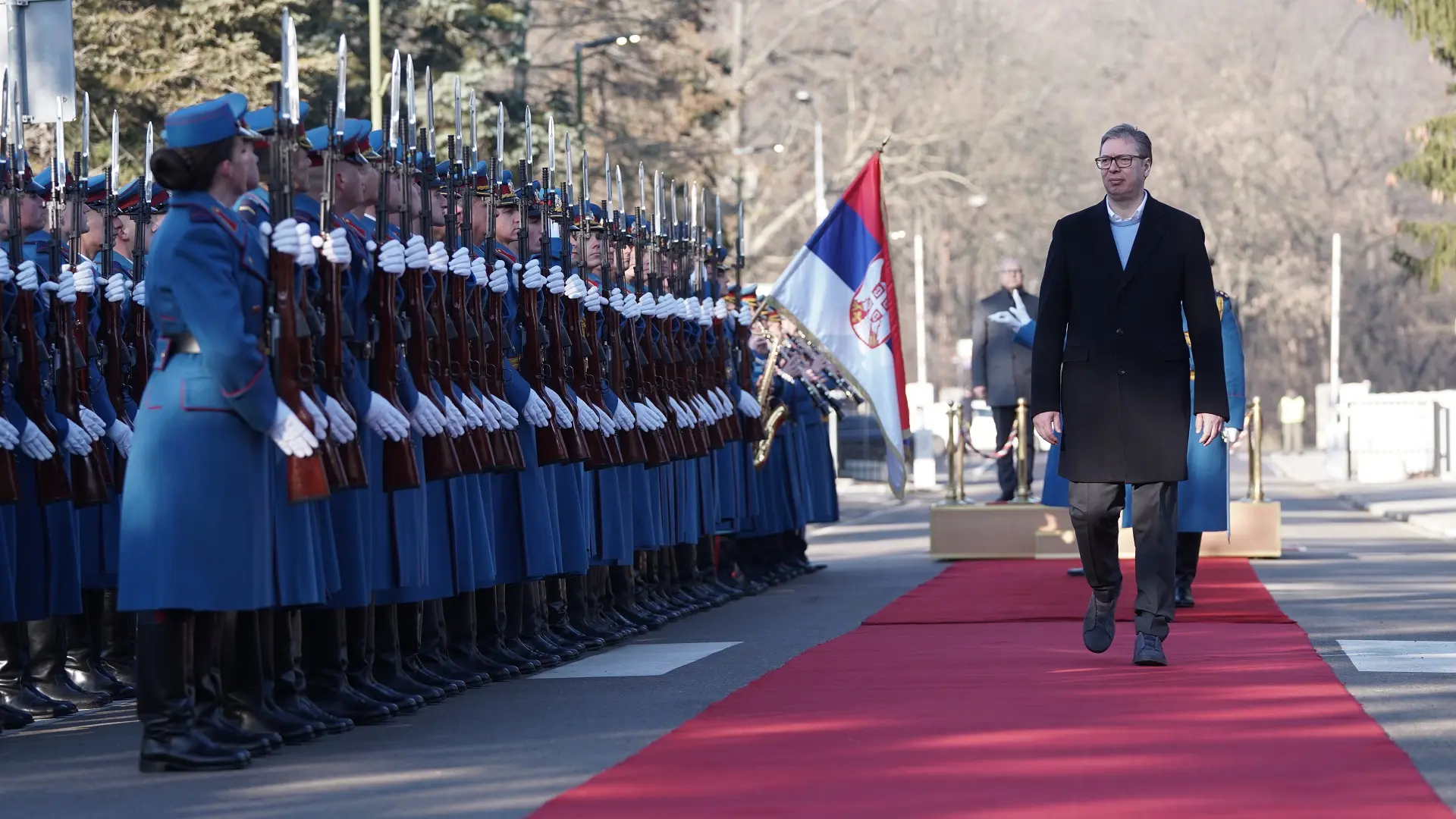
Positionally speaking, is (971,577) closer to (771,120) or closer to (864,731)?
(864,731)

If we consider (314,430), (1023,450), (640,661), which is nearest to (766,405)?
(1023,450)

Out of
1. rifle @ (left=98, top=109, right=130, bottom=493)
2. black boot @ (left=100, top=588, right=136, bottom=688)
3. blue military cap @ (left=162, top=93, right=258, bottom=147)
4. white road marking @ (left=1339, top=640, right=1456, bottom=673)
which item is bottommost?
white road marking @ (left=1339, top=640, right=1456, bottom=673)

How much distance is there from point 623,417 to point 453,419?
113 inches

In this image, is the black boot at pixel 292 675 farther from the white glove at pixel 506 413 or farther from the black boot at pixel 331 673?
the white glove at pixel 506 413

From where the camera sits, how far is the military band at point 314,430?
7500 mm

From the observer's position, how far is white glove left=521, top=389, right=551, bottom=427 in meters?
10.5

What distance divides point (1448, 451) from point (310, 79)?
17.1 m

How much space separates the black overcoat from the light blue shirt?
3 cm

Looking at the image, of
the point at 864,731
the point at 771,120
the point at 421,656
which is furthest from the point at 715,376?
the point at 771,120

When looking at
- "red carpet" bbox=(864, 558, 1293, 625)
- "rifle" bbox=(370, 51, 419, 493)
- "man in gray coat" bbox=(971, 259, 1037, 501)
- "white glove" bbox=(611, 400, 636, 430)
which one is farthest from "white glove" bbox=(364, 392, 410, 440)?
"man in gray coat" bbox=(971, 259, 1037, 501)

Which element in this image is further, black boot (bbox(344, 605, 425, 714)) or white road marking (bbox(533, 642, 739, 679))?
white road marking (bbox(533, 642, 739, 679))

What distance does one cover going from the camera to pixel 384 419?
338 inches

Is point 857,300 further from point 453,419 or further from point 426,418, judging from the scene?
point 426,418

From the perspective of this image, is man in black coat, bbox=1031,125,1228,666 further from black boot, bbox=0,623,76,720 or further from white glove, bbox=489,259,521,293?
black boot, bbox=0,623,76,720
